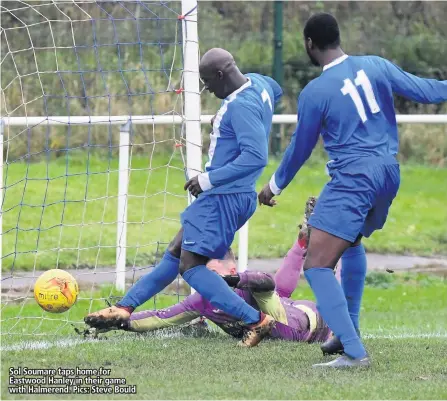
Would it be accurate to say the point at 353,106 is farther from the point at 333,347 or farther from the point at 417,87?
the point at 333,347

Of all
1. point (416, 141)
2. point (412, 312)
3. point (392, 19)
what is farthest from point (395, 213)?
point (412, 312)

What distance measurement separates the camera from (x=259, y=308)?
7191mm

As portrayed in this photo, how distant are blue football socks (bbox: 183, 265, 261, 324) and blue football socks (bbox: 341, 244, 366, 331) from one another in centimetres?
56

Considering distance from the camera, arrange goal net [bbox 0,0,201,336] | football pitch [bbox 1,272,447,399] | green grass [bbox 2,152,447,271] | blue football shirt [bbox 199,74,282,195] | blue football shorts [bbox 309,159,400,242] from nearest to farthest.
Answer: football pitch [bbox 1,272,447,399] < blue football shorts [bbox 309,159,400,242] < blue football shirt [bbox 199,74,282,195] < goal net [bbox 0,0,201,336] < green grass [bbox 2,152,447,271]

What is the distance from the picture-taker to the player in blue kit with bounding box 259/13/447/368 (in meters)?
6.11

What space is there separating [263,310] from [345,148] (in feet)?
4.73

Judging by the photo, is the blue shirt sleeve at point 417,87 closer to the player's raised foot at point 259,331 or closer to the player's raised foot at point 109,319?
the player's raised foot at point 259,331

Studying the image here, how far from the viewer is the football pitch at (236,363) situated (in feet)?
18.1

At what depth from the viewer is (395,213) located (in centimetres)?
1330

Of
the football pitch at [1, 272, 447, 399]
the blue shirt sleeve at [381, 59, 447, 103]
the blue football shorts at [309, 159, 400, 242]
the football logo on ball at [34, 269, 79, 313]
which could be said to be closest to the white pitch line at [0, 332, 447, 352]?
the football pitch at [1, 272, 447, 399]

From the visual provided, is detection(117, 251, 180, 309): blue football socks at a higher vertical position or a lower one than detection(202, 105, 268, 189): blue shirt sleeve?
lower

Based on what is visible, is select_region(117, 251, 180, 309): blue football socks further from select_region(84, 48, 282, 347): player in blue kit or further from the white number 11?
the white number 11

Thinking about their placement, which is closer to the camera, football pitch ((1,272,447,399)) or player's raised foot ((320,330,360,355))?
football pitch ((1,272,447,399))

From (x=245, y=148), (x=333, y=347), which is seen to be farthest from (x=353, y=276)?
(x=245, y=148)
